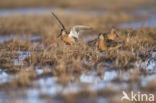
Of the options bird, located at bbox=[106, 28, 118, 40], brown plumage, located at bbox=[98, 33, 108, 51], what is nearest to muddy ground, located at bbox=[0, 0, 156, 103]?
brown plumage, located at bbox=[98, 33, 108, 51]

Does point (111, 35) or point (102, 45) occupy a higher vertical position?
point (111, 35)

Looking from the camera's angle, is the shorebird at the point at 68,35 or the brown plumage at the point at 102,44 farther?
the shorebird at the point at 68,35

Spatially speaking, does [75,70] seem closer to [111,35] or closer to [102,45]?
[102,45]

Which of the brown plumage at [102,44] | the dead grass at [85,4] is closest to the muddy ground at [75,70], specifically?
the brown plumage at [102,44]

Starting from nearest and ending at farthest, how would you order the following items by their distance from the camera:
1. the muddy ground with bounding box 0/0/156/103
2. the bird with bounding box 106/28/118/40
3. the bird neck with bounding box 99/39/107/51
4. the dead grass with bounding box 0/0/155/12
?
1. the muddy ground with bounding box 0/0/156/103
2. the bird neck with bounding box 99/39/107/51
3. the bird with bounding box 106/28/118/40
4. the dead grass with bounding box 0/0/155/12

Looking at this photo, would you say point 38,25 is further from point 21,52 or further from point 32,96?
point 32,96

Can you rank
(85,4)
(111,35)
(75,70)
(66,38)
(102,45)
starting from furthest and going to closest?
(85,4) < (111,35) < (66,38) < (102,45) < (75,70)

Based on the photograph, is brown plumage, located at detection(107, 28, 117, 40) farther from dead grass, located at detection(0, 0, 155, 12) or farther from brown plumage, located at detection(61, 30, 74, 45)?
dead grass, located at detection(0, 0, 155, 12)

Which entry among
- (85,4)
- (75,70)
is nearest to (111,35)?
(75,70)

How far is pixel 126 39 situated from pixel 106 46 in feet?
5.29

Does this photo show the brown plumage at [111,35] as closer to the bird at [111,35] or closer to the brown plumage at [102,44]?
the bird at [111,35]

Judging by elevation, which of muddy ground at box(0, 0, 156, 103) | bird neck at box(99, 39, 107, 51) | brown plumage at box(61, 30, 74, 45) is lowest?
muddy ground at box(0, 0, 156, 103)

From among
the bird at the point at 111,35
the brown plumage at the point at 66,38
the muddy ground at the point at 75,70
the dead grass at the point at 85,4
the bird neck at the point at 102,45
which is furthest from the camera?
the dead grass at the point at 85,4

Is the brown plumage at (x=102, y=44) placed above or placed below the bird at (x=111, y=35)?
below
